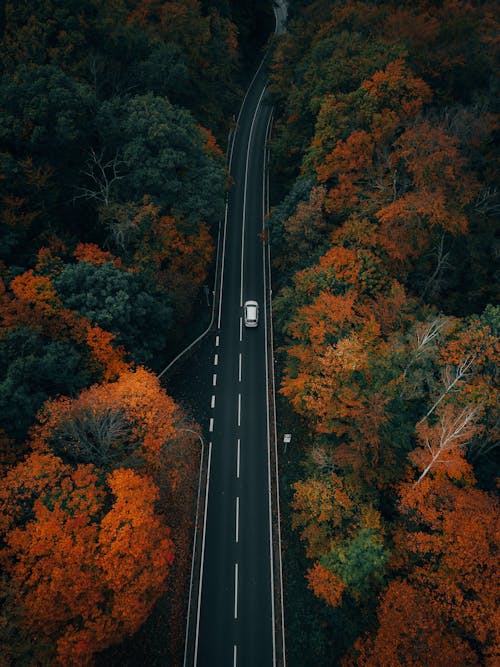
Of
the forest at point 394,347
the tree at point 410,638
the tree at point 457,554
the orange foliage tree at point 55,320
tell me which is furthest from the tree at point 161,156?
the tree at point 410,638

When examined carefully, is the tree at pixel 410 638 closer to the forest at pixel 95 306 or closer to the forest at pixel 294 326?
the forest at pixel 294 326

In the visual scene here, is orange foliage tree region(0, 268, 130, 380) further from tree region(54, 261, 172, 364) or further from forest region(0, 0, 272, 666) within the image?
tree region(54, 261, 172, 364)

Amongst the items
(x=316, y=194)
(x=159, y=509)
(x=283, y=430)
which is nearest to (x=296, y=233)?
(x=316, y=194)

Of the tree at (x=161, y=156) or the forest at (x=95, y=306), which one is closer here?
the forest at (x=95, y=306)

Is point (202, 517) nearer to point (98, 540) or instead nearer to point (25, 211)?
point (98, 540)

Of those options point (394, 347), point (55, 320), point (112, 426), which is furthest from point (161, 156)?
point (394, 347)

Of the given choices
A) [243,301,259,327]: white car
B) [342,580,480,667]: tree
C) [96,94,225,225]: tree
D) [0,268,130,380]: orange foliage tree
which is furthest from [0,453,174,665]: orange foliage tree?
[96,94,225,225]: tree
